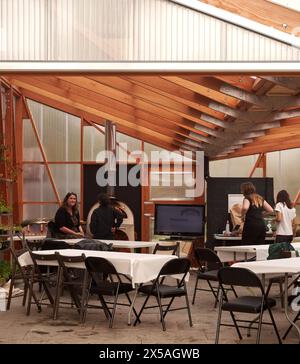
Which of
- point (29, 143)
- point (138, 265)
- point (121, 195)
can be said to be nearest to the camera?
point (138, 265)

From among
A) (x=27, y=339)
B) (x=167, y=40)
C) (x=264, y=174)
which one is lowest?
(x=27, y=339)

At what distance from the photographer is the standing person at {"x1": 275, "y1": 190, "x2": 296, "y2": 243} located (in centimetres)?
1140

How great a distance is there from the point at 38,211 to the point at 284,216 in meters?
8.73

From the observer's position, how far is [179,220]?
585 inches

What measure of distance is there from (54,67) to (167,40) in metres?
1.18

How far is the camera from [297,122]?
12.5 metres

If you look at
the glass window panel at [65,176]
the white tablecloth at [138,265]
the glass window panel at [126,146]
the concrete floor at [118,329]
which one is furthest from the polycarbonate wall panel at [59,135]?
the white tablecloth at [138,265]

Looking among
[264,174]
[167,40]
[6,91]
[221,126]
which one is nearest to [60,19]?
[167,40]

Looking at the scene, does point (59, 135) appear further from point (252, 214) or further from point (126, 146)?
point (252, 214)

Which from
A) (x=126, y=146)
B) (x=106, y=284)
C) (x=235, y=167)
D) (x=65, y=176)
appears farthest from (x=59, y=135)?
(x=106, y=284)

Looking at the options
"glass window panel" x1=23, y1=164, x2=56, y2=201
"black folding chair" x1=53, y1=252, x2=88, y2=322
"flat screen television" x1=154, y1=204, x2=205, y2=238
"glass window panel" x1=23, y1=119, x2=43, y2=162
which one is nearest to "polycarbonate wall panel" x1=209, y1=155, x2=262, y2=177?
"flat screen television" x1=154, y1=204, x2=205, y2=238

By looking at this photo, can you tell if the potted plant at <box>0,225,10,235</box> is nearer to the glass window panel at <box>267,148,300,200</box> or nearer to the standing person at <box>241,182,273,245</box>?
the standing person at <box>241,182,273,245</box>

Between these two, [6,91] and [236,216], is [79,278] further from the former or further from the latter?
[6,91]
